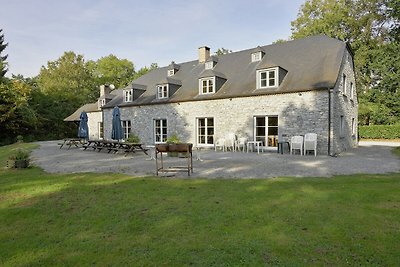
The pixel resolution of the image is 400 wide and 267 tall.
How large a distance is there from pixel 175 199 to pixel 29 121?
28.3 metres

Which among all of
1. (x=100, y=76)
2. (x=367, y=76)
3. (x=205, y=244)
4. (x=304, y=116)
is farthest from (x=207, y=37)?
(x=100, y=76)

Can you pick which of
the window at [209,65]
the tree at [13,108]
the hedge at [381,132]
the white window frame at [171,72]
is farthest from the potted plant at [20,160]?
the hedge at [381,132]

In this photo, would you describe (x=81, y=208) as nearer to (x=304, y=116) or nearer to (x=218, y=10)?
(x=304, y=116)

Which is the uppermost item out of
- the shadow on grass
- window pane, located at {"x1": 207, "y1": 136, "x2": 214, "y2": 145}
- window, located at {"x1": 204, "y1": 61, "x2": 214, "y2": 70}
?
window, located at {"x1": 204, "y1": 61, "x2": 214, "y2": 70}

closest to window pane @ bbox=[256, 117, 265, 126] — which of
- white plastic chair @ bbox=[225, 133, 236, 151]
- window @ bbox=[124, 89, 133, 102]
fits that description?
white plastic chair @ bbox=[225, 133, 236, 151]

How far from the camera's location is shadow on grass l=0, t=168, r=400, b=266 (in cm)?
327

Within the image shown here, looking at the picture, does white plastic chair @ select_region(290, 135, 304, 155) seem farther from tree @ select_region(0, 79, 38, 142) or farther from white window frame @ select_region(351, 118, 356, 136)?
tree @ select_region(0, 79, 38, 142)

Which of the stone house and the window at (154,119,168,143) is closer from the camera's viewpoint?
the stone house

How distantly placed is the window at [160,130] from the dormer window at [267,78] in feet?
25.8

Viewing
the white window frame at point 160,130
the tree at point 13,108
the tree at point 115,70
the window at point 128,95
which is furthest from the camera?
the tree at point 115,70

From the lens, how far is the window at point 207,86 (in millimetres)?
18044

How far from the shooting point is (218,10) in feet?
49.9

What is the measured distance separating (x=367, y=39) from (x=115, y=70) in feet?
129

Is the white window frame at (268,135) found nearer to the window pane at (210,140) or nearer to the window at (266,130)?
the window at (266,130)
